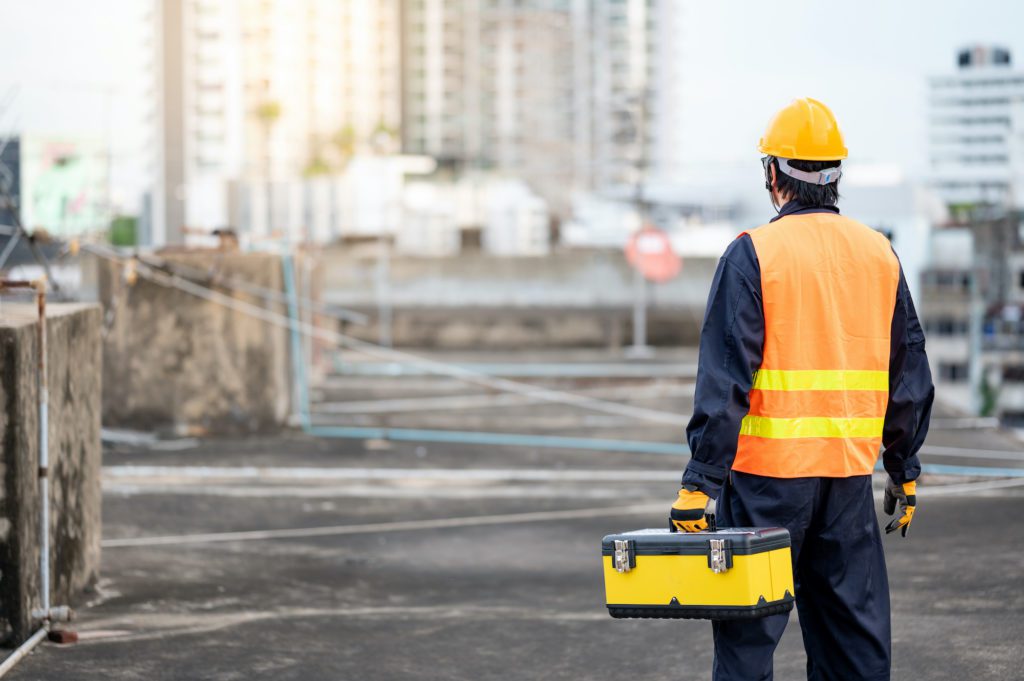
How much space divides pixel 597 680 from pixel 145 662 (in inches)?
67.6

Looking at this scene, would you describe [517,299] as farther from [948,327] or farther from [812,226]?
[948,327]

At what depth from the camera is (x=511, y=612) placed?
19.9 feet

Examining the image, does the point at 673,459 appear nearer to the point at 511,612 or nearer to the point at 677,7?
the point at 511,612

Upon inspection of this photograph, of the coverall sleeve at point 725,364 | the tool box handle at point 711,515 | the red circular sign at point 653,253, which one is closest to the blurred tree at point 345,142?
the red circular sign at point 653,253

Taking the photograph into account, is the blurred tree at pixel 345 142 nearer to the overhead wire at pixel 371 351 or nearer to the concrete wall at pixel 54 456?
the overhead wire at pixel 371 351

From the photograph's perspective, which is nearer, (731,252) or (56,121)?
(731,252)

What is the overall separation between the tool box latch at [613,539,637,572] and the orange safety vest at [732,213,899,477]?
1.32 feet

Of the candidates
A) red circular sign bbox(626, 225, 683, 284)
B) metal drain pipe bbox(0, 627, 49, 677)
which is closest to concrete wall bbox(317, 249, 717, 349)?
red circular sign bbox(626, 225, 683, 284)

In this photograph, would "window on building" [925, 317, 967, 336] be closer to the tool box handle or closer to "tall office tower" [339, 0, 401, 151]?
the tool box handle

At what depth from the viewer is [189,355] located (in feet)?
A: 40.4

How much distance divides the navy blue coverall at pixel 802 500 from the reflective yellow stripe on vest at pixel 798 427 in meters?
0.13

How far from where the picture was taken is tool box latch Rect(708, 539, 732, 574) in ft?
11.8

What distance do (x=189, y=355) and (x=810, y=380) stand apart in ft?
30.3

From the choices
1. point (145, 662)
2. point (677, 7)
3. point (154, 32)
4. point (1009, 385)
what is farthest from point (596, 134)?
point (145, 662)
